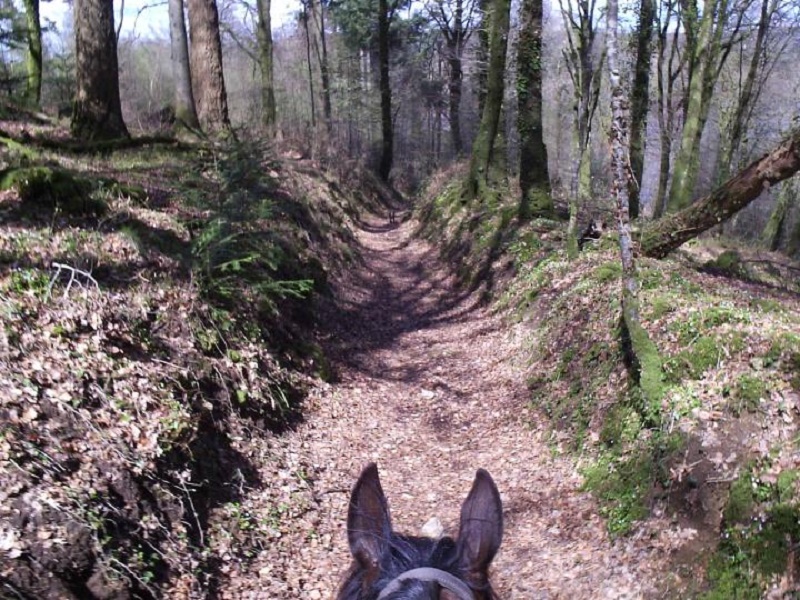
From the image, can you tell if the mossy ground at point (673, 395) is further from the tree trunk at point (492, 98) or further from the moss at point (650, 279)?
the tree trunk at point (492, 98)

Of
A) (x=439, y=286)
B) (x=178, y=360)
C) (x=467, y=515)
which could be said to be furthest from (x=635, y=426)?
(x=439, y=286)

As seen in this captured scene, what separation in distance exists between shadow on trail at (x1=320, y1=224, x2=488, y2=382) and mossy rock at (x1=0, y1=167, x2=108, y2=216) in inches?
151

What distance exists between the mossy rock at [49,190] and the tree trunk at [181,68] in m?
6.32

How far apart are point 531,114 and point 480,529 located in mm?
12006

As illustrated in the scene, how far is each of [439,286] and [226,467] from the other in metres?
8.91

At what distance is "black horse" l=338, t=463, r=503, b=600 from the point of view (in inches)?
71.9

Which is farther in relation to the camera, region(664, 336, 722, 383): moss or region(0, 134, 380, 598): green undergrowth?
region(664, 336, 722, 383): moss

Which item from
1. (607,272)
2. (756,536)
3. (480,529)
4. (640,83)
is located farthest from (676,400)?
(640,83)

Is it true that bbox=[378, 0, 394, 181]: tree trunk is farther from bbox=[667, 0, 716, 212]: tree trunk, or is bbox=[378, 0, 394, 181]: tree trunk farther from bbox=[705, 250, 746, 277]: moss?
bbox=[705, 250, 746, 277]: moss

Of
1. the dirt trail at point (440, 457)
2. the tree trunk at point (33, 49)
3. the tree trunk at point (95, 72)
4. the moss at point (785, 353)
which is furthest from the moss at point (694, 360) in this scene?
the tree trunk at point (33, 49)

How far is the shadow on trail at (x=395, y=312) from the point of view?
898 centimetres

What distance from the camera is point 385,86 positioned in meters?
27.4

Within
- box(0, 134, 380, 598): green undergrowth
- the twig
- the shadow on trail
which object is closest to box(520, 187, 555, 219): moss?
the shadow on trail

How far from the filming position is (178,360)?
17.4 ft
